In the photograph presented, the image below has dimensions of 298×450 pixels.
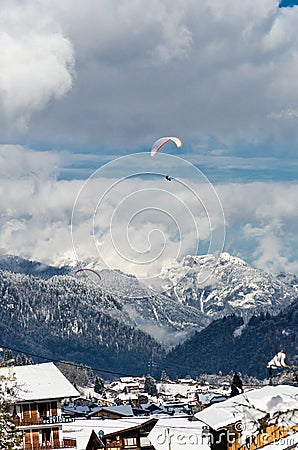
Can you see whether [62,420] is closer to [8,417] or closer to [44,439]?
[44,439]

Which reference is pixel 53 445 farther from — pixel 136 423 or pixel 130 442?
pixel 136 423

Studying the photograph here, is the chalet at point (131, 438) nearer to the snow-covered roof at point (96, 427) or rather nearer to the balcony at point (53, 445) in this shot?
the snow-covered roof at point (96, 427)

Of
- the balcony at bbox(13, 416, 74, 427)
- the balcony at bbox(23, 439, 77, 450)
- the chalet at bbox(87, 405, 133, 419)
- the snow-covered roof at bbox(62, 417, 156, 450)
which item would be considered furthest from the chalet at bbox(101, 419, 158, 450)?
the chalet at bbox(87, 405, 133, 419)

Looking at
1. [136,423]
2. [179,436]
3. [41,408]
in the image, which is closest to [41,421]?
[41,408]

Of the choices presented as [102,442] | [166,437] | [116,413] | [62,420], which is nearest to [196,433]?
[166,437]

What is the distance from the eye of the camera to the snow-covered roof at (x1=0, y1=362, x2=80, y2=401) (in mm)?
51969

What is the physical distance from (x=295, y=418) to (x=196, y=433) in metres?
45.0

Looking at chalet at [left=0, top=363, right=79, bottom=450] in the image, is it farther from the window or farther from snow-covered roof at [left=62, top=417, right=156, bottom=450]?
the window

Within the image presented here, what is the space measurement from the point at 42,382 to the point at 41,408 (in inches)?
68.9

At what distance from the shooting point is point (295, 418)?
29.9 feet

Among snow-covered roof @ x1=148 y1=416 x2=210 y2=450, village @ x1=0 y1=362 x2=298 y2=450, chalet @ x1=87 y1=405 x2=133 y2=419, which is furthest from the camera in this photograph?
chalet @ x1=87 y1=405 x2=133 y2=419

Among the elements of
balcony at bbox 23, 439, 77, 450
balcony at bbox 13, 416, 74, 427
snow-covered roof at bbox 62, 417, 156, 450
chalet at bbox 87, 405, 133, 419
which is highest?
chalet at bbox 87, 405, 133, 419

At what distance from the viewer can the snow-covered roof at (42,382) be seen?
52.0 meters

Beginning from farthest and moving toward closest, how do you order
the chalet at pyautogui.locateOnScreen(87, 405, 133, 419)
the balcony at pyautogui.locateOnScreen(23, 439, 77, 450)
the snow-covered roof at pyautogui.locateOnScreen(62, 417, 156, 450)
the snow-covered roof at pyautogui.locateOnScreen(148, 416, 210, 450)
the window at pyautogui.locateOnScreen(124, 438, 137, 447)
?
the chalet at pyautogui.locateOnScreen(87, 405, 133, 419) → the window at pyautogui.locateOnScreen(124, 438, 137, 447) → the snow-covered roof at pyautogui.locateOnScreen(62, 417, 156, 450) → the balcony at pyautogui.locateOnScreen(23, 439, 77, 450) → the snow-covered roof at pyautogui.locateOnScreen(148, 416, 210, 450)
